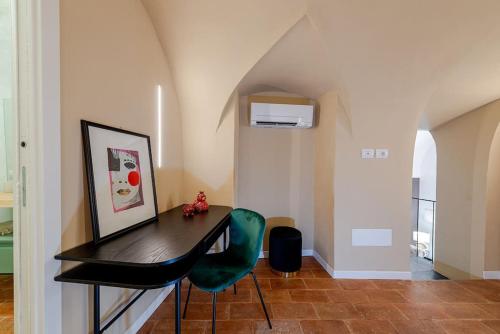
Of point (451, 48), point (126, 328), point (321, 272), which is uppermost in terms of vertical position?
point (451, 48)

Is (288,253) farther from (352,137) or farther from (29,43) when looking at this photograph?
(29,43)

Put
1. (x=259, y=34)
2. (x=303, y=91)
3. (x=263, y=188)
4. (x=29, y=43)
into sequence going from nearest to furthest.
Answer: (x=29, y=43), (x=259, y=34), (x=303, y=91), (x=263, y=188)

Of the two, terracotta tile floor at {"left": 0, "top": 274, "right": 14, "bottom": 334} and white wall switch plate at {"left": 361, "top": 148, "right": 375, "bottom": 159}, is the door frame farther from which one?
white wall switch plate at {"left": 361, "top": 148, "right": 375, "bottom": 159}

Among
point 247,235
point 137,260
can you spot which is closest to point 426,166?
point 247,235

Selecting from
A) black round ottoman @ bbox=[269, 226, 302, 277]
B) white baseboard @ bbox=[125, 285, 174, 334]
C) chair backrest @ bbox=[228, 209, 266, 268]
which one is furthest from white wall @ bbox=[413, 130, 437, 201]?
white baseboard @ bbox=[125, 285, 174, 334]

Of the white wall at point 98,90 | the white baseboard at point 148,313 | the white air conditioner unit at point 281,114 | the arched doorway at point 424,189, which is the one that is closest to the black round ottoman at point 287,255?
the white baseboard at point 148,313

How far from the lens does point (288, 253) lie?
2.45m

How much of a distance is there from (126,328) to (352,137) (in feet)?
9.17

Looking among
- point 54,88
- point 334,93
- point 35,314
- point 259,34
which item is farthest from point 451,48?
point 35,314

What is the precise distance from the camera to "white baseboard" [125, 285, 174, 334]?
1.55 m

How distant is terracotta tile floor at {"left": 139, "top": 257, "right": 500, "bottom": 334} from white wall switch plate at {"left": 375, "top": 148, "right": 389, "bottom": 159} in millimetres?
1464

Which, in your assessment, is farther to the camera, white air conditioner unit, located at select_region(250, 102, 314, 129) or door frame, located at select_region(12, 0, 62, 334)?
white air conditioner unit, located at select_region(250, 102, 314, 129)

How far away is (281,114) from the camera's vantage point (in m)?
Result: 2.79

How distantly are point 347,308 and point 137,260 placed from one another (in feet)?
6.33
